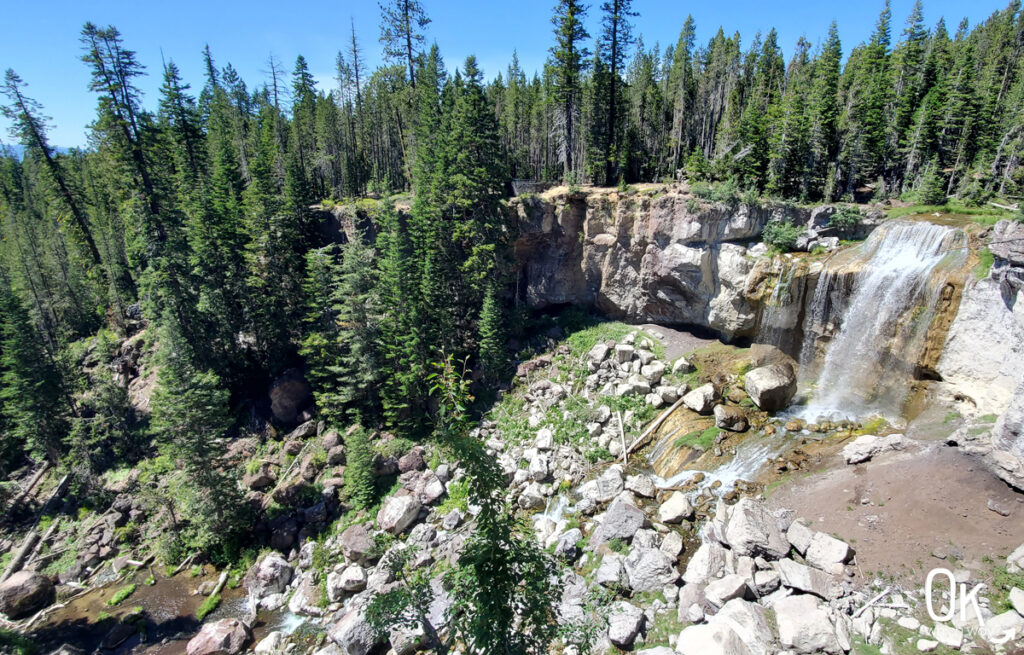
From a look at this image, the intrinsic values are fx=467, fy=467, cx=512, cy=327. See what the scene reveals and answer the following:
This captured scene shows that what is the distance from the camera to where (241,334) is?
38094mm

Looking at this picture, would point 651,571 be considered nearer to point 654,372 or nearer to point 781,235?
point 654,372

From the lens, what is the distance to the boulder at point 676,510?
59.2ft

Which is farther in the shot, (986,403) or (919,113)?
(919,113)

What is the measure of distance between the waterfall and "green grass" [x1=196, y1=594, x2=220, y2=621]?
1170 inches

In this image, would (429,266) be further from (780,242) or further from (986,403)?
(986,403)

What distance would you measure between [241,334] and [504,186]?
80.1 feet

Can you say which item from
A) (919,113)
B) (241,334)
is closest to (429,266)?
(241,334)

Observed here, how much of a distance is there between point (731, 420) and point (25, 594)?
36086mm

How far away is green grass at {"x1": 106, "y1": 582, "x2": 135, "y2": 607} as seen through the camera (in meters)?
23.5

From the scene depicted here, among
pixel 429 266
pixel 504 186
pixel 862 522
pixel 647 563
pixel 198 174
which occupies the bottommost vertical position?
pixel 647 563

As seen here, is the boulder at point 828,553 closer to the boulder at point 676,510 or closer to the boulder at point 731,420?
the boulder at point 676,510

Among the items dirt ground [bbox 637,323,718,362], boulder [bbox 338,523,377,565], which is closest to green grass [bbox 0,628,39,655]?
boulder [bbox 338,523,377,565]

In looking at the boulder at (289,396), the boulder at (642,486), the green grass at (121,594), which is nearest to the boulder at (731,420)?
the boulder at (642,486)

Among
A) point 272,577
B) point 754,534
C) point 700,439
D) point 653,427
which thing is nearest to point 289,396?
point 272,577
